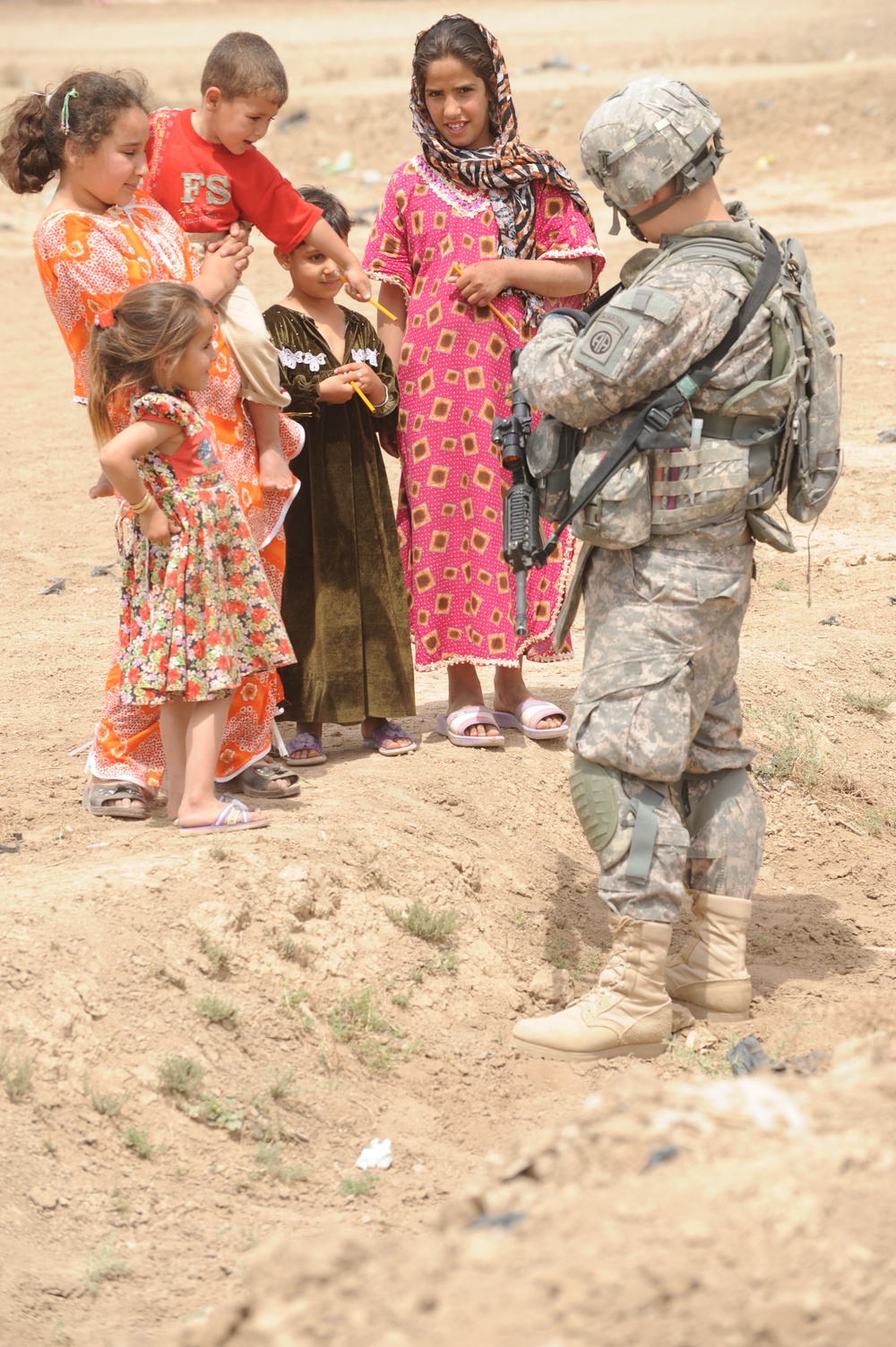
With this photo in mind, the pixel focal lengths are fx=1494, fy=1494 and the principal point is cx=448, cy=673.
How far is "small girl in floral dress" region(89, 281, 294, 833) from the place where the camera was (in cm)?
369

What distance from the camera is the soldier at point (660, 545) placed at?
10.7ft

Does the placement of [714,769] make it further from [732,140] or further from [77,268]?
[732,140]

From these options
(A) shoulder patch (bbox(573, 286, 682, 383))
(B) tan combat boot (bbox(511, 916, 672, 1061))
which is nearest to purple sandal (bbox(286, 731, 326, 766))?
(B) tan combat boot (bbox(511, 916, 672, 1061))

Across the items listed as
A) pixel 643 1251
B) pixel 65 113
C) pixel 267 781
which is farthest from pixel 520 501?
pixel 643 1251

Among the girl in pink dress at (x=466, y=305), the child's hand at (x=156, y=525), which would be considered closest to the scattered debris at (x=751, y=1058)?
the girl in pink dress at (x=466, y=305)

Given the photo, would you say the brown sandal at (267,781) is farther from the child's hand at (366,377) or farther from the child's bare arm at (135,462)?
the child's hand at (366,377)

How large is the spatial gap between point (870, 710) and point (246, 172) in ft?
9.91

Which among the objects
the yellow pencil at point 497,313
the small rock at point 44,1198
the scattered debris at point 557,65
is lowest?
the small rock at point 44,1198

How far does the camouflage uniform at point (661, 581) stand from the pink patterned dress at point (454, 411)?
102 centimetres

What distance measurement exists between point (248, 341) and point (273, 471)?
0.38 metres

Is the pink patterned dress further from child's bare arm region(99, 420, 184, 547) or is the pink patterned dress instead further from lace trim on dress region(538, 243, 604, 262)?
child's bare arm region(99, 420, 184, 547)

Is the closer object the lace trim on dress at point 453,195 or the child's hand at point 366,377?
the child's hand at point 366,377

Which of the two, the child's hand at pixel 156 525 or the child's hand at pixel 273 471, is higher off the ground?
the child's hand at pixel 273 471

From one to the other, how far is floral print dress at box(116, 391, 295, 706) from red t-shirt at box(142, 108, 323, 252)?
61cm
